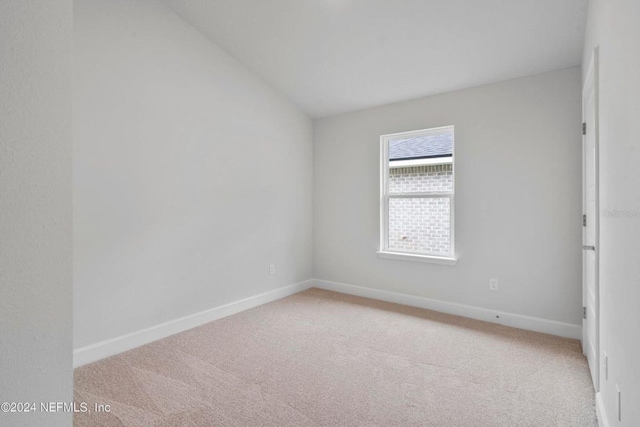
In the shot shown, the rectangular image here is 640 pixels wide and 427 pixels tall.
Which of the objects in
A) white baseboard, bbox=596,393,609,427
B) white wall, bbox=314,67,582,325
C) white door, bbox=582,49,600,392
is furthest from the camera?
white wall, bbox=314,67,582,325

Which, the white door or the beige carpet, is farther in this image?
the white door

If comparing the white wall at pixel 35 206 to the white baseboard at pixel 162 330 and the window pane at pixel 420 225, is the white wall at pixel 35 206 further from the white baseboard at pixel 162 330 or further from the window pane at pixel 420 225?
the window pane at pixel 420 225

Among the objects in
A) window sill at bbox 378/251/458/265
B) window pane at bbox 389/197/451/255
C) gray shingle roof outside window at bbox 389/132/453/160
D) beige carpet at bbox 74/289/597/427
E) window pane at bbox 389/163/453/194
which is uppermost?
gray shingle roof outside window at bbox 389/132/453/160

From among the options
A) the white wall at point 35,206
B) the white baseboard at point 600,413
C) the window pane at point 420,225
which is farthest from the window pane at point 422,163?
the white wall at point 35,206

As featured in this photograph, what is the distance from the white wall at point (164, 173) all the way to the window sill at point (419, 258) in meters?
1.30

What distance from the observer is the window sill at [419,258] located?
11.8 ft

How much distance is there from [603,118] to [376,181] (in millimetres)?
2518

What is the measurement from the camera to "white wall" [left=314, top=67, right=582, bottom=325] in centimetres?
294

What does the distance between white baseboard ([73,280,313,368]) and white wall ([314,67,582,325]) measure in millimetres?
1303

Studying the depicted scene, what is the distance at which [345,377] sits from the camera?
231cm

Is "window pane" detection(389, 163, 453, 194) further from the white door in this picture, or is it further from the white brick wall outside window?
the white door

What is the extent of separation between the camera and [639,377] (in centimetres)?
111

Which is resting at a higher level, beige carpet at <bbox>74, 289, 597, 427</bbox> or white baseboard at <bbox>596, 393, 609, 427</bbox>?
white baseboard at <bbox>596, 393, 609, 427</bbox>

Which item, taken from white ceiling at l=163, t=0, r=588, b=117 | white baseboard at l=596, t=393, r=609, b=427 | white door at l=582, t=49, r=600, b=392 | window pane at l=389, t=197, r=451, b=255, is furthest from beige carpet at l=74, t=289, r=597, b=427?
white ceiling at l=163, t=0, r=588, b=117
